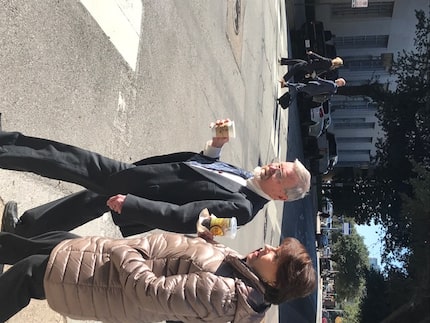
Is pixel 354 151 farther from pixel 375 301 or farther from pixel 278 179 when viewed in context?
pixel 278 179

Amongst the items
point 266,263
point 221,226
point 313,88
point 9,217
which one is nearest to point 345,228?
point 313,88

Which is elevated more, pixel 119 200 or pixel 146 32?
pixel 146 32

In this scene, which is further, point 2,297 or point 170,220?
point 170,220

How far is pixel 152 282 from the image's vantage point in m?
2.84

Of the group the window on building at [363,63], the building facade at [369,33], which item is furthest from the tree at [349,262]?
the window on building at [363,63]

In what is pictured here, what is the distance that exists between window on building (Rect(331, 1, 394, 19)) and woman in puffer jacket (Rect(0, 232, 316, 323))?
22.3 m

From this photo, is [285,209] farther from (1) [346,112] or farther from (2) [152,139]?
(1) [346,112]

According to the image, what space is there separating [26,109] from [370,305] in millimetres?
16581

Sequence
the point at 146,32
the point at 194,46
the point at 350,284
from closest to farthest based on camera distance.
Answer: the point at 146,32 < the point at 194,46 < the point at 350,284

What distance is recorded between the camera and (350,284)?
4103 cm

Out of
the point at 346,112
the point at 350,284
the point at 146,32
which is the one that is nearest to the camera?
the point at 146,32

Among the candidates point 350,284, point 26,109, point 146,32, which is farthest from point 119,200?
point 350,284

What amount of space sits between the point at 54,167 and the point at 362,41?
1010 inches

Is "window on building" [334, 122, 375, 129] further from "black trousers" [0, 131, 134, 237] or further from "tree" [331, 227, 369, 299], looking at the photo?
"black trousers" [0, 131, 134, 237]
